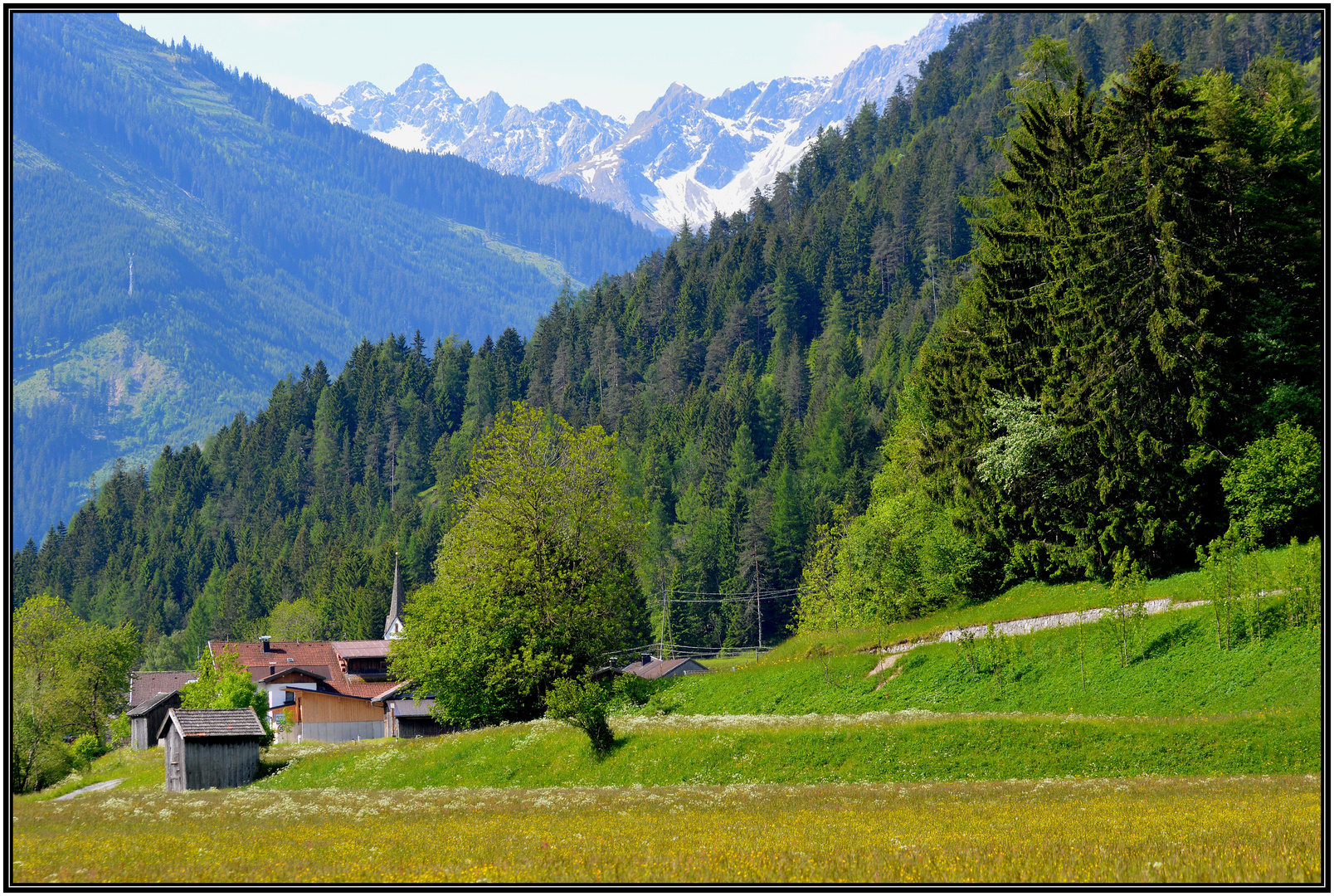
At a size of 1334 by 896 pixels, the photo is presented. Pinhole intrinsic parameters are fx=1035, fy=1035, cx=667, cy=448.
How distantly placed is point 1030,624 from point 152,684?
295 feet

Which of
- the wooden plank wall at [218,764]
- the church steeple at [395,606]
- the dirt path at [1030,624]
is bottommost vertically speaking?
the wooden plank wall at [218,764]

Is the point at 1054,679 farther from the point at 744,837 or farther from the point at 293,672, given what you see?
the point at 293,672

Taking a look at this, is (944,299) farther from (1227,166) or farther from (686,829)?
(686,829)

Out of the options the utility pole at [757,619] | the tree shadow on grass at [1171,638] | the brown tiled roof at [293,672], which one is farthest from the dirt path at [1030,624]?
the utility pole at [757,619]

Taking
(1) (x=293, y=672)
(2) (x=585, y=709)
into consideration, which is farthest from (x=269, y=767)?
(1) (x=293, y=672)

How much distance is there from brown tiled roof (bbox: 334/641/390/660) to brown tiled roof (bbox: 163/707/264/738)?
51.9 meters

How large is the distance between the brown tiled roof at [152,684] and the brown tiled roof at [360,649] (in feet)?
43.9

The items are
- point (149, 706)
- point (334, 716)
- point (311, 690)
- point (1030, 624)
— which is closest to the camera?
point (1030, 624)

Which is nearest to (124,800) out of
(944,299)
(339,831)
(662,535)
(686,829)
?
(339,831)

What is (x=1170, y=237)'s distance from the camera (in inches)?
1576

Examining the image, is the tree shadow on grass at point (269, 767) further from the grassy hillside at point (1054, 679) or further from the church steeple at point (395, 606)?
the church steeple at point (395, 606)

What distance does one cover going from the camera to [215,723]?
46188 millimetres

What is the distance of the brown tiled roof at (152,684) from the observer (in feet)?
326

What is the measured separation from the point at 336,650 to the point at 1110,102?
85.5 meters
